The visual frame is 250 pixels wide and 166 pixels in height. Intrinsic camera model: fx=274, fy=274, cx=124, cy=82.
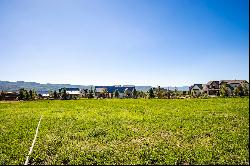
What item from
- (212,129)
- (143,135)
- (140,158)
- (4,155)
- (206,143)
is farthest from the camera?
(212,129)

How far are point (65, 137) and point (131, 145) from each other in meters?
4.95

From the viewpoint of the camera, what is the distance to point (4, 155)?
12.5m

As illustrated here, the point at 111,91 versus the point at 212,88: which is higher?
the point at 212,88

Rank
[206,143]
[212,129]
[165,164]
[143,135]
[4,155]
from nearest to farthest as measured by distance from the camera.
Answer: [165,164] → [4,155] → [206,143] → [143,135] → [212,129]

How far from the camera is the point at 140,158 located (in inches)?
456

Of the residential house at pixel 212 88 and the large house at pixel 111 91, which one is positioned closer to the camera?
the residential house at pixel 212 88

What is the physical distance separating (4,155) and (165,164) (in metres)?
7.31

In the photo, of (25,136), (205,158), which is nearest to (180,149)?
(205,158)

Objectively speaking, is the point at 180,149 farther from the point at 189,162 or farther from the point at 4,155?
the point at 4,155

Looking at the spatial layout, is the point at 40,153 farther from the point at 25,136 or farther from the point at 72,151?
the point at 25,136

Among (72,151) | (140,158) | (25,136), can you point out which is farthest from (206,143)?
(25,136)

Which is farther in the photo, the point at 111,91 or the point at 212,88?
the point at 111,91

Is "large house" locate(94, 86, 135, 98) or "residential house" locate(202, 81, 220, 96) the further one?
"large house" locate(94, 86, 135, 98)

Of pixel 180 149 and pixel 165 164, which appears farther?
pixel 180 149
